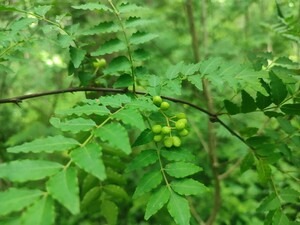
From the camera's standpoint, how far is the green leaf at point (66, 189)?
71 cm

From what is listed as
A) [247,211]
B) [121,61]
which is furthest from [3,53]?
[247,211]

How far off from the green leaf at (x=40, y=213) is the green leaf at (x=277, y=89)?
2.79 ft

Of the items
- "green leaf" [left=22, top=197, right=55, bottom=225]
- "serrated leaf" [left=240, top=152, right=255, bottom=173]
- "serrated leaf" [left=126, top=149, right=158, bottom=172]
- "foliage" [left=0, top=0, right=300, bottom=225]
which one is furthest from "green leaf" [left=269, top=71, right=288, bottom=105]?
"green leaf" [left=22, top=197, right=55, bottom=225]

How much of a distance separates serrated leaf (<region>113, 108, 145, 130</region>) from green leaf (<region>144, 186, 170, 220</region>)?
0.74 ft

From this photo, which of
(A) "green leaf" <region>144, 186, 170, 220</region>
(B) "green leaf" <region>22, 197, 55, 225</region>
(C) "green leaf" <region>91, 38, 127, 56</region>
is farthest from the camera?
(C) "green leaf" <region>91, 38, 127, 56</region>

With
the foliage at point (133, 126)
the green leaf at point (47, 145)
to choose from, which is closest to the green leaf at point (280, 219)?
the foliage at point (133, 126)

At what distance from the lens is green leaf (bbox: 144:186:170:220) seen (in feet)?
3.20

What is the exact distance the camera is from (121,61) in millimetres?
1362

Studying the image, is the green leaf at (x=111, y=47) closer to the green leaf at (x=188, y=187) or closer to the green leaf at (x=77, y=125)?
the green leaf at (x=77, y=125)

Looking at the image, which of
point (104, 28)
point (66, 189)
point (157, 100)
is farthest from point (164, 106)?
point (66, 189)

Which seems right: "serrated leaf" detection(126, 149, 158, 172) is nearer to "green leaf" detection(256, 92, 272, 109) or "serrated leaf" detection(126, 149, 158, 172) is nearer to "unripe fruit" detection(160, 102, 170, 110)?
"unripe fruit" detection(160, 102, 170, 110)

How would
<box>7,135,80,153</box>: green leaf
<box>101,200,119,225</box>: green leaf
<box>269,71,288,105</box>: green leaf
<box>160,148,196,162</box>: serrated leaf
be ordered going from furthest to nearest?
<box>101,200,119,225</box>: green leaf
<box>269,71,288,105</box>: green leaf
<box>160,148,196,162</box>: serrated leaf
<box>7,135,80,153</box>: green leaf

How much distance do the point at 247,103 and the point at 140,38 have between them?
472 mm

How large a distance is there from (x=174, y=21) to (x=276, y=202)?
3.91 metres
